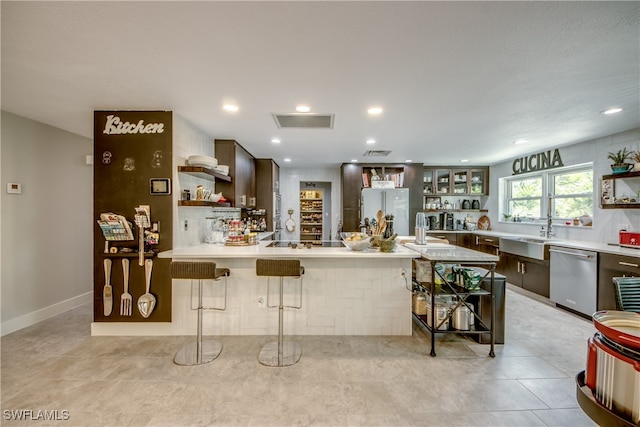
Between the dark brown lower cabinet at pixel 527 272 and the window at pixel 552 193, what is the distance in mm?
1096

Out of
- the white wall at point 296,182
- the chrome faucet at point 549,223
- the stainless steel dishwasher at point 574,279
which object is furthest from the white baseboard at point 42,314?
the chrome faucet at point 549,223

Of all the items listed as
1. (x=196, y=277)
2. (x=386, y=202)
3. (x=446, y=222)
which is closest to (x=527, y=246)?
(x=446, y=222)

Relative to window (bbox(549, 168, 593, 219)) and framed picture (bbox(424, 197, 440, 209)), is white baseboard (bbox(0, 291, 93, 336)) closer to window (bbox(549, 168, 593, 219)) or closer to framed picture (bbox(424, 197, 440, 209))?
framed picture (bbox(424, 197, 440, 209))

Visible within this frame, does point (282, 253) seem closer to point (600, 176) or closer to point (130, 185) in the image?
point (130, 185)

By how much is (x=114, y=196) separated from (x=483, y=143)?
202 inches

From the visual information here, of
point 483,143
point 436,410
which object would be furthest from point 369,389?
point 483,143

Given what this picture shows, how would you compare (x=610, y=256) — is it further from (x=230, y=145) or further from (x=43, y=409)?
(x=43, y=409)

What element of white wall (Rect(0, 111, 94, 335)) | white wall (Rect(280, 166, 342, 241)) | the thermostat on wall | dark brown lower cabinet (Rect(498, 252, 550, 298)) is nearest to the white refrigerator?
white wall (Rect(280, 166, 342, 241))

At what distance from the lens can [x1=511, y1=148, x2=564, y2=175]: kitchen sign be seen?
4453 millimetres

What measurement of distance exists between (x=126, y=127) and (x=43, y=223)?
6.09 ft

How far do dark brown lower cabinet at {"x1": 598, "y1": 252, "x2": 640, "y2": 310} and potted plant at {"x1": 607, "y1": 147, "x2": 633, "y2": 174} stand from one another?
120 centimetres

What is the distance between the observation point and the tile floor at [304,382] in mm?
1730

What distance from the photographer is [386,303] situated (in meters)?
2.94

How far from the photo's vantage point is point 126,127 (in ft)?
9.32
